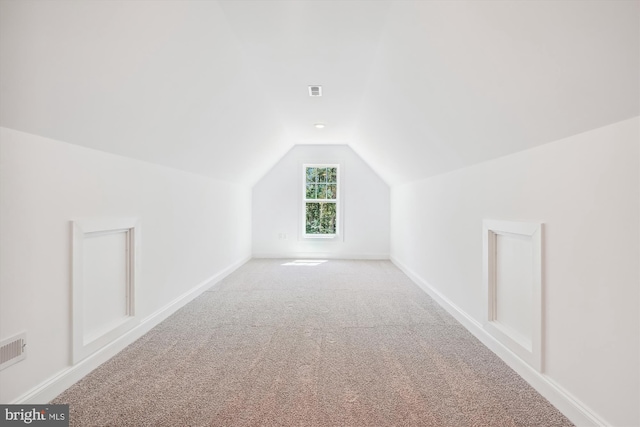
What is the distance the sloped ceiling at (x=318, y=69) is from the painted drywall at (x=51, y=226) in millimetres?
147

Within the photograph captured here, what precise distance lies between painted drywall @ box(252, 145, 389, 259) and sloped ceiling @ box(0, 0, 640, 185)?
3.19m

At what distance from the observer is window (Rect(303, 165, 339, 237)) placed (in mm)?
7285

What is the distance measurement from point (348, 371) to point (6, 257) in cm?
197

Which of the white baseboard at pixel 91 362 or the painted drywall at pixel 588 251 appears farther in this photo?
the white baseboard at pixel 91 362

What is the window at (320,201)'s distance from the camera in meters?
7.29

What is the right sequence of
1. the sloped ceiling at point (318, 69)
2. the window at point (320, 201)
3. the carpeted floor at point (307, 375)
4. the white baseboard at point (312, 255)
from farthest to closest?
the window at point (320, 201) → the white baseboard at point (312, 255) → the carpeted floor at point (307, 375) → the sloped ceiling at point (318, 69)

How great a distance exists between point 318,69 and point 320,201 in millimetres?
4202

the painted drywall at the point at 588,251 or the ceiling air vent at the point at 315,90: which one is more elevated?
the ceiling air vent at the point at 315,90

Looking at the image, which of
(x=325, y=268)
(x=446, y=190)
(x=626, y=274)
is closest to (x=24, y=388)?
(x=626, y=274)

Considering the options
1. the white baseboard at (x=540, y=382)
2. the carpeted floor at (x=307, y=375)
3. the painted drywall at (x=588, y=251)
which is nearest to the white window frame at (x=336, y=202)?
the carpeted floor at (x=307, y=375)

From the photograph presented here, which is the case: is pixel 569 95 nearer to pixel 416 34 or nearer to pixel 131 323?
pixel 416 34
